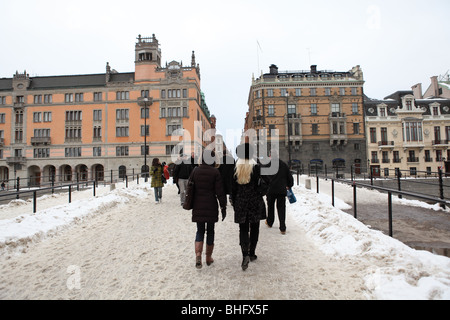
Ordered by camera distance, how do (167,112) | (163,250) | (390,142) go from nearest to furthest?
(163,250) < (390,142) < (167,112)

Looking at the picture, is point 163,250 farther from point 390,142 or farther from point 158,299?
point 390,142

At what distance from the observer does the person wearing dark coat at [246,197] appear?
14.1 ft

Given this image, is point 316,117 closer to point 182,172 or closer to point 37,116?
point 182,172

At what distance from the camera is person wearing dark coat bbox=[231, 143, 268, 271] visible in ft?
14.1

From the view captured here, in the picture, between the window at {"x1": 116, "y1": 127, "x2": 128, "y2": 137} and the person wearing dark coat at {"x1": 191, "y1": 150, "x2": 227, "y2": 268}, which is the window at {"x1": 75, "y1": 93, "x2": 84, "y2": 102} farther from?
the person wearing dark coat at {"x1": 191, "y1": 150, "x2": 227, "y2": 268}

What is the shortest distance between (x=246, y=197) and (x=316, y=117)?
43628 mm

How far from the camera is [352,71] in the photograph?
156 feet

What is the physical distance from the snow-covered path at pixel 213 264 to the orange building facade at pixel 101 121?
37895 mm

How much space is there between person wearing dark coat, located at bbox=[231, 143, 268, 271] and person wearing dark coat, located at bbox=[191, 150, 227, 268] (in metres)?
0.27

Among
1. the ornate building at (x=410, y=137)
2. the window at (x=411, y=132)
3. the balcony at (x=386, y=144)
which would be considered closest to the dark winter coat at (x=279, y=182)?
the ornate building at (x=410, y=137)

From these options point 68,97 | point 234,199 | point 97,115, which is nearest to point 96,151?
point 97,115

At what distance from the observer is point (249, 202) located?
433cm
